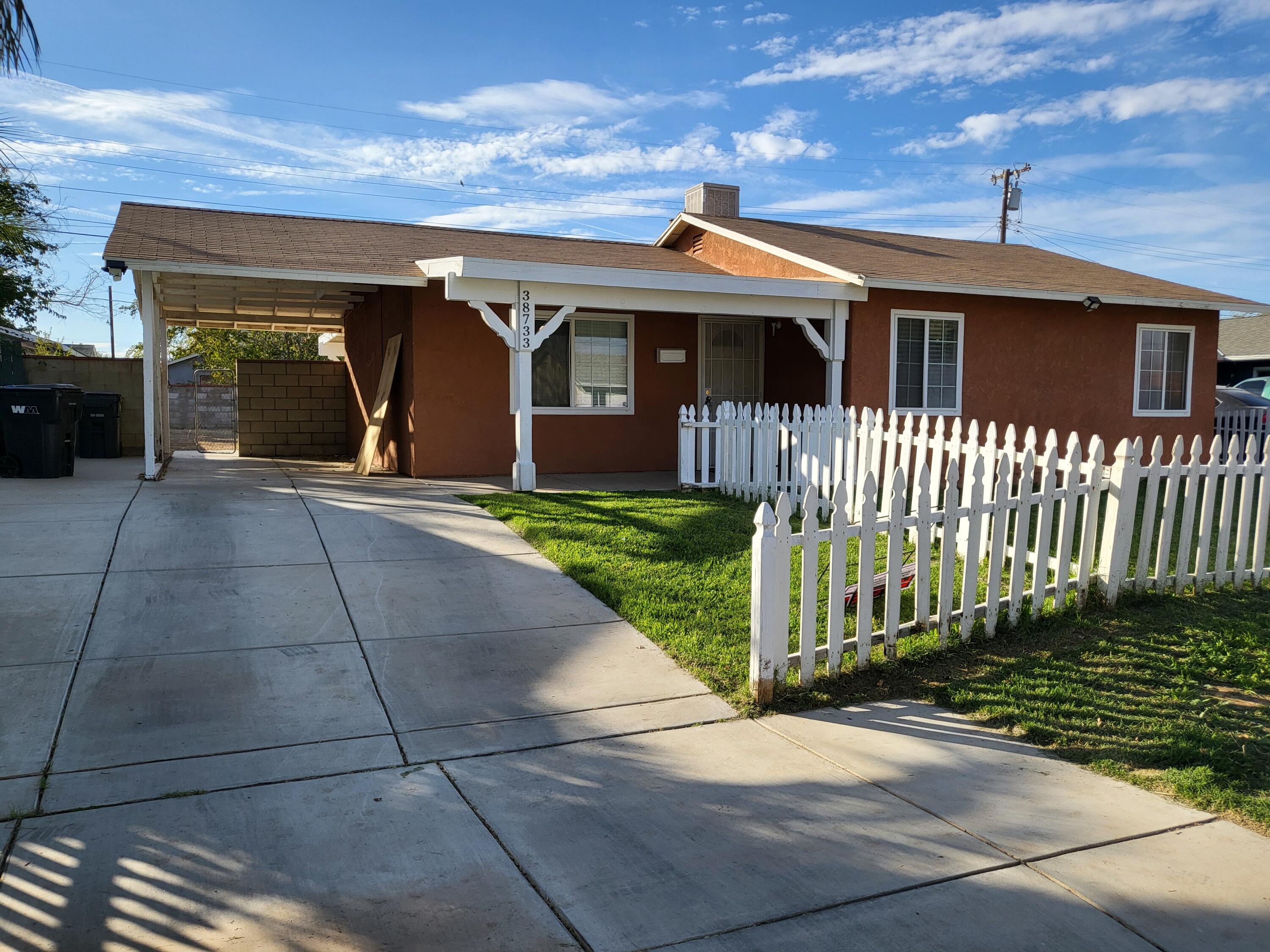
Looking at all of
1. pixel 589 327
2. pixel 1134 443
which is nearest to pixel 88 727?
pixel 1134 443

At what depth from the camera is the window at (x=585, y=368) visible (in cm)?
1401

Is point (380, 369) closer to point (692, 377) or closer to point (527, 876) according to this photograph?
point (692, 377)

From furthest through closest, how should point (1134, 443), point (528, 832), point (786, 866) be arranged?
point (1134, 443) < point (528, 832) < point (786, 866)

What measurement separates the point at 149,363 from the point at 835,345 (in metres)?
8.94

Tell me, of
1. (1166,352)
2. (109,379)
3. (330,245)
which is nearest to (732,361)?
(330,245)

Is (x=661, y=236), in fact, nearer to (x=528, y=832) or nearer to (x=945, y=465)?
(x=945, y=465)

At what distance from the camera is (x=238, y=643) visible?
578 centimetres

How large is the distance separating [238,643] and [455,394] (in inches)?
303

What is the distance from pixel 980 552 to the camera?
6309mm

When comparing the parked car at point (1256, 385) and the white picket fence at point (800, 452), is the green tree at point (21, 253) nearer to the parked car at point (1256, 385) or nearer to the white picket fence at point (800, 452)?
the white picket fence at point (800, 452)

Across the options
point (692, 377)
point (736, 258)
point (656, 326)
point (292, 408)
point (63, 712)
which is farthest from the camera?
point (292, 408)

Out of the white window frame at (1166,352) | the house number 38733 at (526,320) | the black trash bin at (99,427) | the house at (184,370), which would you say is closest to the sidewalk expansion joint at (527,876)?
the house number 38733 at (526,320)

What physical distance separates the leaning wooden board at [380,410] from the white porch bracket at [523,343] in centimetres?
278

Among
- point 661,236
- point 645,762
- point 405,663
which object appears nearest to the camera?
point 645,762
